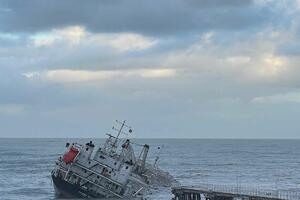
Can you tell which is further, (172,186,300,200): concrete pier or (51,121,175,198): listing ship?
(51,121,175,198): listing ship

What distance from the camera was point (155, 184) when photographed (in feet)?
406

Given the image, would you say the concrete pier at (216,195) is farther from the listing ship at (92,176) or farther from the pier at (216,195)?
the listing ship at (92,176)

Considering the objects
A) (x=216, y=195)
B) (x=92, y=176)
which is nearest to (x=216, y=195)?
(x=216, y=195)

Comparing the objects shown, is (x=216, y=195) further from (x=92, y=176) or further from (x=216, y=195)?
(x=92, y=176)

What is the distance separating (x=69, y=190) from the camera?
9469 cm

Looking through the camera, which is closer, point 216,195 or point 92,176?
point 216,195

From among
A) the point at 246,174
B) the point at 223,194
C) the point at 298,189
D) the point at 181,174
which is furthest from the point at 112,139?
the point at 246,174

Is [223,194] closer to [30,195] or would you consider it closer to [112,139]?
[112,139]

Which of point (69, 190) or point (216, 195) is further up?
point (69, 190)

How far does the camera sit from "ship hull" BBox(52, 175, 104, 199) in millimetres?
93750

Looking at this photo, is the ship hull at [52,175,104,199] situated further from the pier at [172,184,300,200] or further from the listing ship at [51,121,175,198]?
the pier at [172,184,300,200]

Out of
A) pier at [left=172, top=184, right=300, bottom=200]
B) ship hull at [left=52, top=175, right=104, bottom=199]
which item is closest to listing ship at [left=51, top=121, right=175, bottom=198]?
ship hull at [left=52, top=175, right=104, bottom=199]

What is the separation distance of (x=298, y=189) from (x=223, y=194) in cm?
4411

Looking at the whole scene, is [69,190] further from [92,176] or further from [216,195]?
[216,195]
